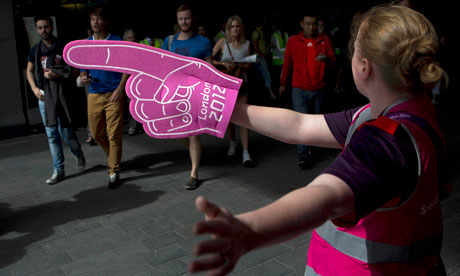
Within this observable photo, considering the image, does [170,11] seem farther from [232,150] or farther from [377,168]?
[377,168]

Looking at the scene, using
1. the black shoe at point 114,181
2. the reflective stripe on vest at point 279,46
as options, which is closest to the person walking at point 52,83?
the black shoe at point 114,181

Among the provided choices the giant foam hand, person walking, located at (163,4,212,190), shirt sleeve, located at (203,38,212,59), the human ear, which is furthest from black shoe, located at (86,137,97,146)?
the human ear

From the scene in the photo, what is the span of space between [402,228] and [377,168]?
10.4 inches

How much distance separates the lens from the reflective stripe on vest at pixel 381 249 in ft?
3.84

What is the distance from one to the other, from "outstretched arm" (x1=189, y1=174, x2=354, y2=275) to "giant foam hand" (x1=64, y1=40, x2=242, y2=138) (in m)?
0.63

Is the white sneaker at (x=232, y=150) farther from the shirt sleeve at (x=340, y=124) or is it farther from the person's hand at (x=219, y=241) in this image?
the person's hand at (x=219, y=241)

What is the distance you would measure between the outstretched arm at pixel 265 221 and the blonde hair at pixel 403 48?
0.38 meters

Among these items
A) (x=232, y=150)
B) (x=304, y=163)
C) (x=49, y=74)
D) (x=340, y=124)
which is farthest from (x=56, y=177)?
(x=340, y=124)

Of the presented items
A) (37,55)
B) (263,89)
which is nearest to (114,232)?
(37,55)

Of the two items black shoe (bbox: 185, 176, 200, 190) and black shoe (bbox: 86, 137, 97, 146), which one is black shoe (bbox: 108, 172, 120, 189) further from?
black shoe (bbox: 86, 137, 97, 146)

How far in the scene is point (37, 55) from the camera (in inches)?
201

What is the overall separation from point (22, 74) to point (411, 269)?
829 centimetres

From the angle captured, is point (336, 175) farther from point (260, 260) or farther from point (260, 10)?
point (260, 10)

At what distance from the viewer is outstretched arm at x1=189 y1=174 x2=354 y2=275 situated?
785 mm
